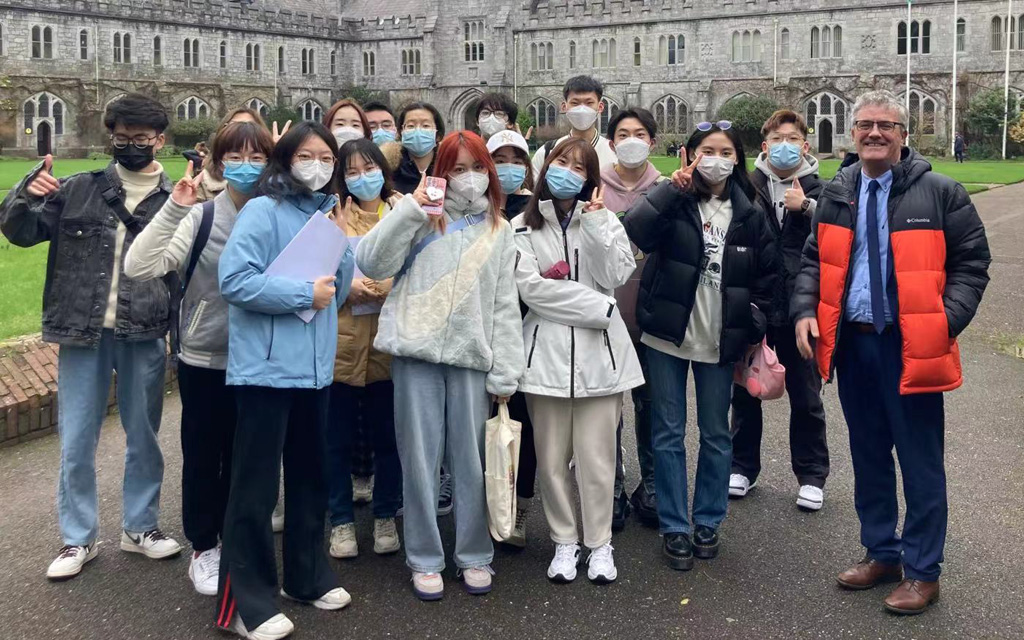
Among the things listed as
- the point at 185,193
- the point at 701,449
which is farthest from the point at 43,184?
the point at 701,449

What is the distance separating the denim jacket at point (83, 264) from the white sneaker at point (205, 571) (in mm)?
1032

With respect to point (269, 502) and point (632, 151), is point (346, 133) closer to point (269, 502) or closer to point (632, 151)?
point (632, 151)

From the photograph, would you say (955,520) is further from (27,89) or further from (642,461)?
(27,89)

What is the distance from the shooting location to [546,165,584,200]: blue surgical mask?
4219 millimetres

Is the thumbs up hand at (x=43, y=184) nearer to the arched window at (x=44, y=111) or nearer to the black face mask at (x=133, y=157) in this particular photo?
the black face mask at (x=133, y=157)

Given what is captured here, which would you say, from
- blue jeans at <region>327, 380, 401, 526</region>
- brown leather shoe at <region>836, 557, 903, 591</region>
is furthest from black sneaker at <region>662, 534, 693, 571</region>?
blue jeans at <region>327, 380, 401, 526</region>

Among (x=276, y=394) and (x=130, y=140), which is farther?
(x=130, y=140)

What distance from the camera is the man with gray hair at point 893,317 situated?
3.83 metres

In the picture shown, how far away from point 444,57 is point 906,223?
4945 centimetres

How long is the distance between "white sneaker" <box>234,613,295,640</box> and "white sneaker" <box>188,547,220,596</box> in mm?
350

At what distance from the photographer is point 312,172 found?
3.88m

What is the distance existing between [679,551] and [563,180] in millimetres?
1775

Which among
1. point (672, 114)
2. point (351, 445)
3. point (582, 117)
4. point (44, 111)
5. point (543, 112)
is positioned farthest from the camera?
point (543, 112)

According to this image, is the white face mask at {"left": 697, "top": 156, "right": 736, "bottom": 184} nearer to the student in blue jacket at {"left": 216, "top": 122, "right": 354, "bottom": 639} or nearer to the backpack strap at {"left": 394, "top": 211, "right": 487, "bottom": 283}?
the backpack strap at {"left": 394, "top": 211, "right": 487, "bottom": 283}
